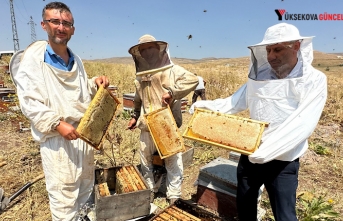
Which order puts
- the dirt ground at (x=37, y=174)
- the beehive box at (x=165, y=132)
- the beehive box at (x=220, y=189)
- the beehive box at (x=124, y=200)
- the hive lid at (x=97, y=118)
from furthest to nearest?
the dirt ground at (x=37, y=174) < the beehive box at (x=220, y=189) < the beehive box at (x=165, y=132) < the beehive box at (x=124, y=200) < the hive lid at (x=97, y=118)

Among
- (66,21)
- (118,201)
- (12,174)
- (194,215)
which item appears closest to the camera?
(66,21)

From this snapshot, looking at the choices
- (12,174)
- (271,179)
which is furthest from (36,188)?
(271,179)

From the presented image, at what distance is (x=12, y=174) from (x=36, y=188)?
0.96 meters

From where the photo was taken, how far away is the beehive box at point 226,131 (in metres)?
2.33

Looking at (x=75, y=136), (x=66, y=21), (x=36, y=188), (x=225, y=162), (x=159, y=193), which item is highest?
(x=66, y=21)

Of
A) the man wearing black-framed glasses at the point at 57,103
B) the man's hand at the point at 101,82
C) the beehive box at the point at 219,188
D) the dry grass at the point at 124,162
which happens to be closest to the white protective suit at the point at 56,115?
the man wearing black-framed glasses at the point at 57,103

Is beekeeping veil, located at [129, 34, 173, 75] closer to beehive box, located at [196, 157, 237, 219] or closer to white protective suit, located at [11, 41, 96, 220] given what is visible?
white protective suit, located at [11, 41, 96, 220]

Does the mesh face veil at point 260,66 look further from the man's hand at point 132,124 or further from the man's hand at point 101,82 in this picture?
the man's hand at point 132,124

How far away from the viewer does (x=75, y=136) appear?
2.45 meters

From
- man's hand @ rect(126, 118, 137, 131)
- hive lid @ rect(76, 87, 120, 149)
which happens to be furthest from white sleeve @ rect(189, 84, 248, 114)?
man's hand @ rect(126, 118, 137, 131)

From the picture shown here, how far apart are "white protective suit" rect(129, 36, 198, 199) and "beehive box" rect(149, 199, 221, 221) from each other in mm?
611

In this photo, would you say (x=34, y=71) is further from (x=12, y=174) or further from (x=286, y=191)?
(x=12, y=174)

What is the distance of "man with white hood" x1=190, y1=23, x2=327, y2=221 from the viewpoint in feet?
6.98

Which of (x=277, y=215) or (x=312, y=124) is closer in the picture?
(x=312, y=124)
